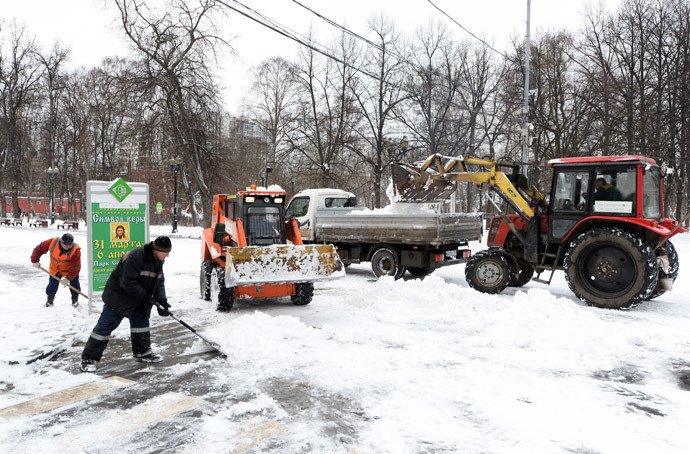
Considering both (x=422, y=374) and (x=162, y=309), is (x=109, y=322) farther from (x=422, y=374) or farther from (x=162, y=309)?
(x=422, y=374)

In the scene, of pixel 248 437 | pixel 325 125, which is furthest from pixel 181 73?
pixel 248 437

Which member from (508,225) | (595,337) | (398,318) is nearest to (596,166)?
(508,225)

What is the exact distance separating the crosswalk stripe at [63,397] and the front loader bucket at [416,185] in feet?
26.1

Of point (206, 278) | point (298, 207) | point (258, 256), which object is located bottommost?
point (206, 278)

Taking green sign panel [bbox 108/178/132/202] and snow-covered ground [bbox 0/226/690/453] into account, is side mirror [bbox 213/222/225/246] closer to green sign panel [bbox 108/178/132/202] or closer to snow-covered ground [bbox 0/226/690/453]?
snow-covered ground [bbox 0/226/690/453]

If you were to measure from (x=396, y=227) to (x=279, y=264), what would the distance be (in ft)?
13.8

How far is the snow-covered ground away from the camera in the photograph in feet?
12.5

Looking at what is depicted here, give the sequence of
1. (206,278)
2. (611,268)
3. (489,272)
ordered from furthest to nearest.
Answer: (489,272)
(206,278)
(611,268)

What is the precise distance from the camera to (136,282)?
543 cm

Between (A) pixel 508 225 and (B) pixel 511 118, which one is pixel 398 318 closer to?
(A) pixel 508 225

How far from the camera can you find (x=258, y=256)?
788 centimetres

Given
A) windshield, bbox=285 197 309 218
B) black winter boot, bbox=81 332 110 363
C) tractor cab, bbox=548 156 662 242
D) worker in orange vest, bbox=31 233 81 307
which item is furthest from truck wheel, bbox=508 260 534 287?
worker in orange vest, bbox=31 233 81 307

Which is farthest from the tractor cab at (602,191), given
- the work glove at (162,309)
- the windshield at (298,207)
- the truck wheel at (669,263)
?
the work glove at (162,309)

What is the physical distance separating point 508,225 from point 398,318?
3.99 metres
